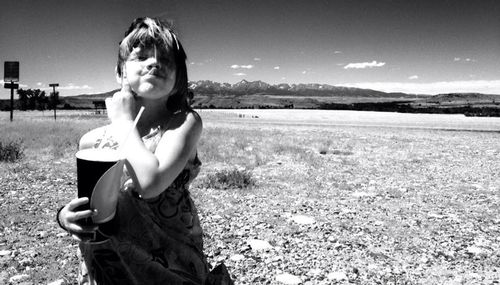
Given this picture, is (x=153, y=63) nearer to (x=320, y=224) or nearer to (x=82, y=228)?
(x=82, y=228)

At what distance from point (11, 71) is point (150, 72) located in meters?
31.7

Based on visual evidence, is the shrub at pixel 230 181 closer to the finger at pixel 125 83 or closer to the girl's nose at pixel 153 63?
the finger at pixel 125 83

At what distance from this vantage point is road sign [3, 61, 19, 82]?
89.1 ft

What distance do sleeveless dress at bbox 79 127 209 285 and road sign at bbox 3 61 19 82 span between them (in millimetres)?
31108

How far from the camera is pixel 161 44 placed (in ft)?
6.06

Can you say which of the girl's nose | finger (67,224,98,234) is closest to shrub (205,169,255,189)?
the girl's nose

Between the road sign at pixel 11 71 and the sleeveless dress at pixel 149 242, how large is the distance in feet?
102

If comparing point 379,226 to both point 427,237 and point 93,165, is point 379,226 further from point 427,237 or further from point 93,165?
point 93,165

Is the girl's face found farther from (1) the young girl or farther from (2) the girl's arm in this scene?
(2) the girl's arm

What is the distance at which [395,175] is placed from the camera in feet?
31.3

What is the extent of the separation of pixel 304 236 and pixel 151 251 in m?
3.59

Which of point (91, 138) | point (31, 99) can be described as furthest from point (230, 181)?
point (31, 99)

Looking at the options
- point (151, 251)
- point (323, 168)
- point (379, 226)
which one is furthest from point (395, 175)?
point (151, 251)

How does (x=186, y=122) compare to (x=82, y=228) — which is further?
(x=186, y=122)
